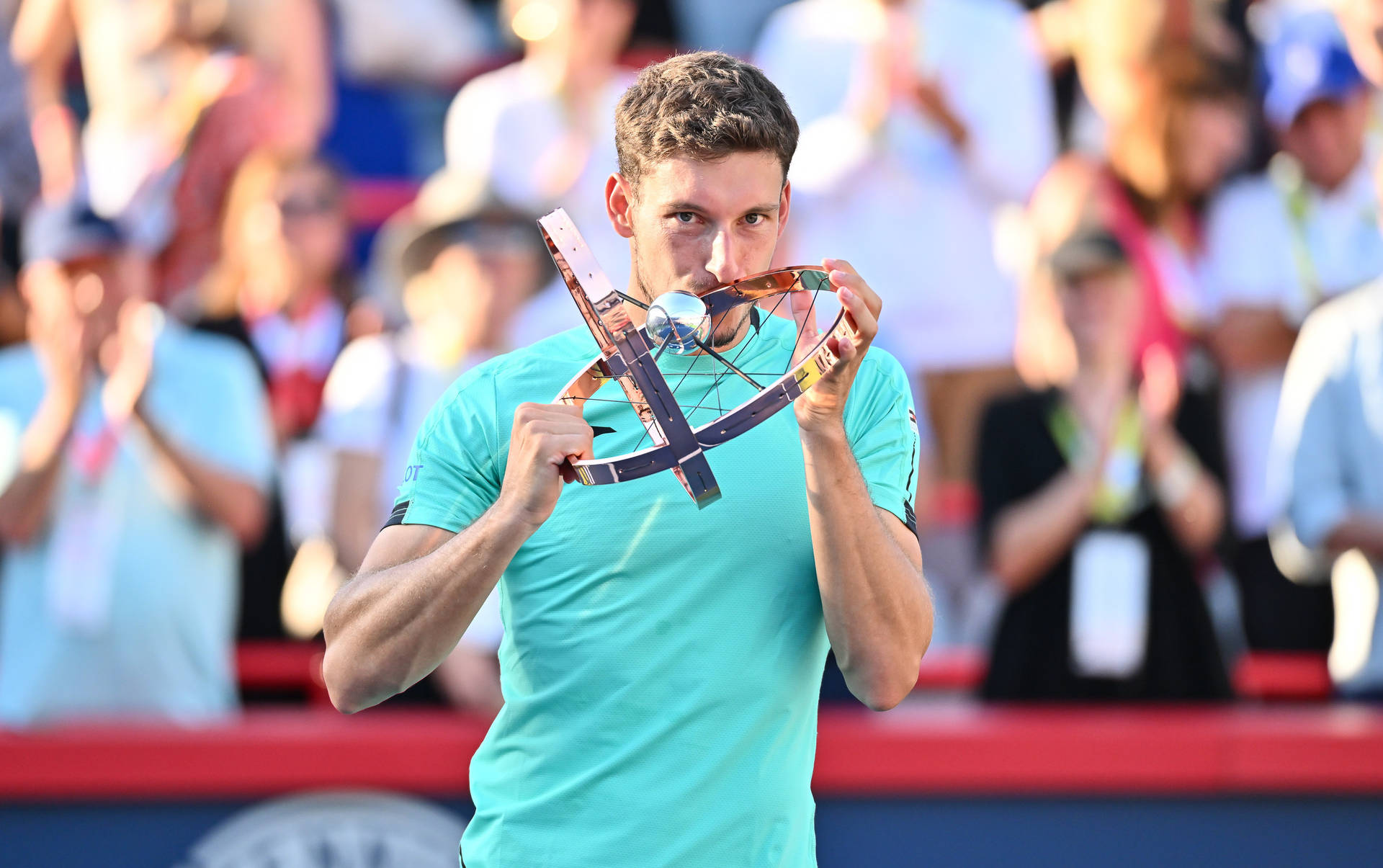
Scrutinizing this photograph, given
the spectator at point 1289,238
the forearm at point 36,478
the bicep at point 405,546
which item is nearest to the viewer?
the bicep at point 405,546

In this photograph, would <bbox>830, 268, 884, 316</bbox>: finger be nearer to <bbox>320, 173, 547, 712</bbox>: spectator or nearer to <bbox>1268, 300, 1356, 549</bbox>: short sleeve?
<bbox>320, 173, 547, 712</bbox>: spectator

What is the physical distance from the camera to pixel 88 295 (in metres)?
4.34

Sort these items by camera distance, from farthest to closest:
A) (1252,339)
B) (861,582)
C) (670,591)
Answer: (1252,339) < (670,591) < (861,582)

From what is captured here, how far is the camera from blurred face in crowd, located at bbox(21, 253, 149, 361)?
435 cm

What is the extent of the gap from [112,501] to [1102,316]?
121 inches

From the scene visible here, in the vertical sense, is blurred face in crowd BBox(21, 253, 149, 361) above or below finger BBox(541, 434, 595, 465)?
below

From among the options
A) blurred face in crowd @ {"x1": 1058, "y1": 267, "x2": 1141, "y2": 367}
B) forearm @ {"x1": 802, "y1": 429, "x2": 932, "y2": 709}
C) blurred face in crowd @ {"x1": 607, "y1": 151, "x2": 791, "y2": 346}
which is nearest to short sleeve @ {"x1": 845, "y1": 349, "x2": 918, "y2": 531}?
forearm @ {"x1": 802, "y1": 429, "x2": 932, "y2": 709}

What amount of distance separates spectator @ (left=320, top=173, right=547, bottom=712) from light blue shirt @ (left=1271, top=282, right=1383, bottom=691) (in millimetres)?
2511

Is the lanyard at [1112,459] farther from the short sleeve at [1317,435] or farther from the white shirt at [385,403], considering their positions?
the white shirt at [385,403]

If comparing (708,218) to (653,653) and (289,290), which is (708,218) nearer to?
(653,653)

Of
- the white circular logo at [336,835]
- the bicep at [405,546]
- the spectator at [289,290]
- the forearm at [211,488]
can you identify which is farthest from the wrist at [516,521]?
the spectator at [289,290]

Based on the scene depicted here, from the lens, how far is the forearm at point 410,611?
1750 millimetres

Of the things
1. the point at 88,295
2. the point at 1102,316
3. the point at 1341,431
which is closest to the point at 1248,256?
the point at 1341,431

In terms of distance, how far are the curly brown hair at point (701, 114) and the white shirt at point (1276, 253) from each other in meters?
3.62
